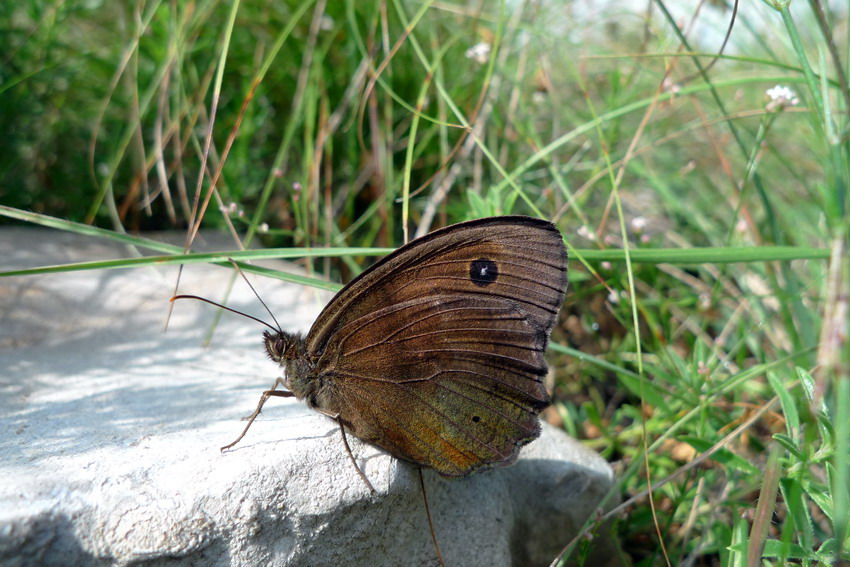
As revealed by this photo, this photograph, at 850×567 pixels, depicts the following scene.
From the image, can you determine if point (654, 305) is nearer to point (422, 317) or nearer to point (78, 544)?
point (422, 317)

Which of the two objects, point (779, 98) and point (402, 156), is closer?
point (779, 98)

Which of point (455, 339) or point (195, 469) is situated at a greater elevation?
point (455, 339)

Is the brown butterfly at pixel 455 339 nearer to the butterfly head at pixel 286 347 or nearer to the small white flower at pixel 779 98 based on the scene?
the butterfly head at pixel 286 347

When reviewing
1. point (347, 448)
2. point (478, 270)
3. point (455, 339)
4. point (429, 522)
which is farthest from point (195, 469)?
point (478, 270)

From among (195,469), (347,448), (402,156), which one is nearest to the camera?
(195,469)

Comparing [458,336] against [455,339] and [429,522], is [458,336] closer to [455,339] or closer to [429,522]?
[455,339]

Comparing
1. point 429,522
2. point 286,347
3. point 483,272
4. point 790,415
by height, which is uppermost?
point 483,272

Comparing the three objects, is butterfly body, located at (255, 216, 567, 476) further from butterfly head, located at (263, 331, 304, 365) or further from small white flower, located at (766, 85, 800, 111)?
small white flower, located at (766, 85, 800, 111)

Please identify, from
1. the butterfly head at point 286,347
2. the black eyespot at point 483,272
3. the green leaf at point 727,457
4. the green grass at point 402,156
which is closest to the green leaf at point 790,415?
the green leaf at point 727,457
